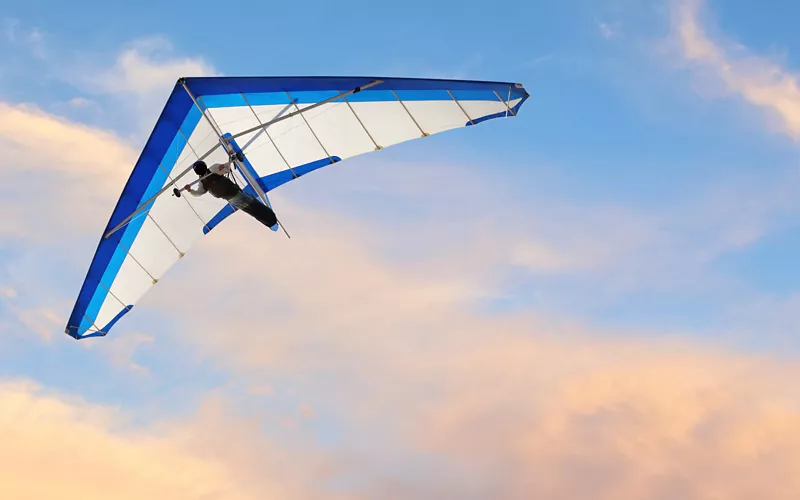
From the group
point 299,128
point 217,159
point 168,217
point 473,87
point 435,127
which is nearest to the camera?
point 473,87

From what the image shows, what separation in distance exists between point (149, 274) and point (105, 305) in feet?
6.00

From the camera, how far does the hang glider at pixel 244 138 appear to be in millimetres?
18203

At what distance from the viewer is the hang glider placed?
18.2 metres

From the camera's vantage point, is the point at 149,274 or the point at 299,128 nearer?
the point at 299,128

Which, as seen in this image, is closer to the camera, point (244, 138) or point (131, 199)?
point (244, 138)

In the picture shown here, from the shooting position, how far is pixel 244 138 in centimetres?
2108

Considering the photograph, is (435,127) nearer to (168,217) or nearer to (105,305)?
(168,217)

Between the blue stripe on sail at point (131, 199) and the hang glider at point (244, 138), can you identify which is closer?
the hang glider at point (244, 138)

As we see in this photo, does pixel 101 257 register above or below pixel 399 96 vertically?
below

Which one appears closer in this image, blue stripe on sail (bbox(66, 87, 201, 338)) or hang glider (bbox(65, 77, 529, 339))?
hang glider (bbox(65, 77, 529, 339))

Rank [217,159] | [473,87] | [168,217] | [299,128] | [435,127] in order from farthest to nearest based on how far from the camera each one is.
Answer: [168,217] < [217,159] < [299,128] < [435,127] < [473,87]

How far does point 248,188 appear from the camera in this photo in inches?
893

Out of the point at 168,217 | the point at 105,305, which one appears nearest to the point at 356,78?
the point at 168,217

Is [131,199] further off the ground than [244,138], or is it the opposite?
[244,138]
